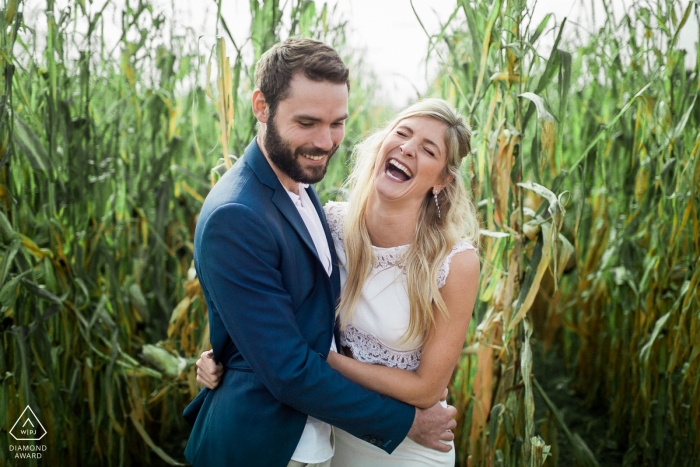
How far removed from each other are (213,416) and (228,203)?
46 centimetres

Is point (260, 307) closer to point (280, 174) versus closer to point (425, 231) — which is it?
point (280, 174)

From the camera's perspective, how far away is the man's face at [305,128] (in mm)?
1210

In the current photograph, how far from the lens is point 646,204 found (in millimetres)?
2074

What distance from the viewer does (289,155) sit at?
1.23 metres

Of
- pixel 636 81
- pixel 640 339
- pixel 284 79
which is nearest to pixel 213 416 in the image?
pixel 284 79

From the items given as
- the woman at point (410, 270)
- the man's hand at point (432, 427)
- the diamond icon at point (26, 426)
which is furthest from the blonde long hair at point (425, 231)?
the diamond icon at point (26, 426)

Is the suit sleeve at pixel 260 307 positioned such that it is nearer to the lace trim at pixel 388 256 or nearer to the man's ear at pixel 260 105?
the man's ear at pixel 260 105

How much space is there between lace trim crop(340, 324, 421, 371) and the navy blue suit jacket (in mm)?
127

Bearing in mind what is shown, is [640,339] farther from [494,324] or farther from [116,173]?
[116,173]

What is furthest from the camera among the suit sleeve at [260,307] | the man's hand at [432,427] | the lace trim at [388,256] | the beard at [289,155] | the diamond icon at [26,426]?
the diamond icon at [26,426]

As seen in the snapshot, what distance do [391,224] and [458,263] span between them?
20 centimetres

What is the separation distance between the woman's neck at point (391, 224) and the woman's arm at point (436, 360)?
0.16 m

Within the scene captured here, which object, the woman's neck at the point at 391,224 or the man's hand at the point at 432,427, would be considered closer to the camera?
the man's hand at the point at 432,427

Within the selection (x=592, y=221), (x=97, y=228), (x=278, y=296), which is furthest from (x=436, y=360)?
(x=592, y=221)
